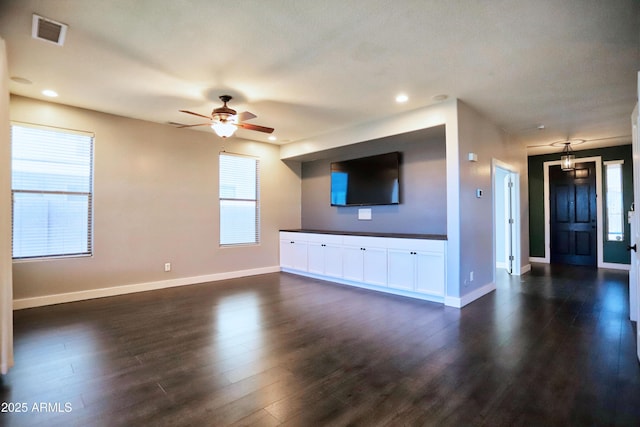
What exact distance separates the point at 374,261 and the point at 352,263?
0.46 metres

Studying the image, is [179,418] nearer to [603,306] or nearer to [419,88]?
[419,88]

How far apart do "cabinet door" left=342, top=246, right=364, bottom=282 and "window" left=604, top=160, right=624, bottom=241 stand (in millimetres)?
5832

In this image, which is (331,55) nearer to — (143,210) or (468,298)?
(468,298)

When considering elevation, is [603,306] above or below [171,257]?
below

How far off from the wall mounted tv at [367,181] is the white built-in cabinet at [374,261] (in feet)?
2.83

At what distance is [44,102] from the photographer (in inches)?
168

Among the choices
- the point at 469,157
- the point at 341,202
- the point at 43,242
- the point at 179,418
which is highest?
the point at 469,157

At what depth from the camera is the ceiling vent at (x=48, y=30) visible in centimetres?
246

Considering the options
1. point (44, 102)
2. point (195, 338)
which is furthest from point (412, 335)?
point (44, 102)

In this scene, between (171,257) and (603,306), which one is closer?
(603,306)

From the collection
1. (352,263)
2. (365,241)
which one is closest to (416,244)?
(365,241)

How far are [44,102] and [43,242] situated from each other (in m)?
1.85

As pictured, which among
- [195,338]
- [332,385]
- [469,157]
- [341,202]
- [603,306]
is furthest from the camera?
[341,202]

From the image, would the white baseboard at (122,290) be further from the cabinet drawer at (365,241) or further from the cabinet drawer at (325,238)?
the cabinet drawer at (365,241)
